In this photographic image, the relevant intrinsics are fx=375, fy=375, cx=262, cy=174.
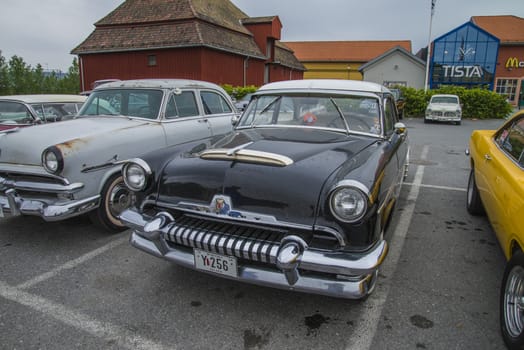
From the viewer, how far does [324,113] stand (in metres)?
A: 3.83

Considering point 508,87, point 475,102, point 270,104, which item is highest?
point 508,87

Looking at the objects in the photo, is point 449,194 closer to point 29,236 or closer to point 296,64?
point 29,236

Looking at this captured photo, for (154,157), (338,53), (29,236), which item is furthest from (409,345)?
(338,53)

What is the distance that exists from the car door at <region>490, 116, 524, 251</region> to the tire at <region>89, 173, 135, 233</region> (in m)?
3.47

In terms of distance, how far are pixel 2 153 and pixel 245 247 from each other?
328 centimetres

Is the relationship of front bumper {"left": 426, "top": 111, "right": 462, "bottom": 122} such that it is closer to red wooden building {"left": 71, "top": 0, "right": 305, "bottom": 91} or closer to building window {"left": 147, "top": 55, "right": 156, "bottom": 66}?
red wooden building {"left": 71, "top": 0, "right": 305, "bottom": 91}

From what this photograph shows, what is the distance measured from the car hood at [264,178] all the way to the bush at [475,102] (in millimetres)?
20797

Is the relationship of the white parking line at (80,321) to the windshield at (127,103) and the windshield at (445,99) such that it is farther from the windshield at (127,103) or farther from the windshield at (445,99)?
the windshield at (445,99)

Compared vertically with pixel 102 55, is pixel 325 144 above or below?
below

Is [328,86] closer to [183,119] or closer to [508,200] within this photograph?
[508,200]

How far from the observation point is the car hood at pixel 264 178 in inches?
98.4

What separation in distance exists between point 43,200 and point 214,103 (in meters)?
3.31

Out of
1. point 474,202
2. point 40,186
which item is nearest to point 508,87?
point 474,202

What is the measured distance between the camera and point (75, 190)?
12.4ft
